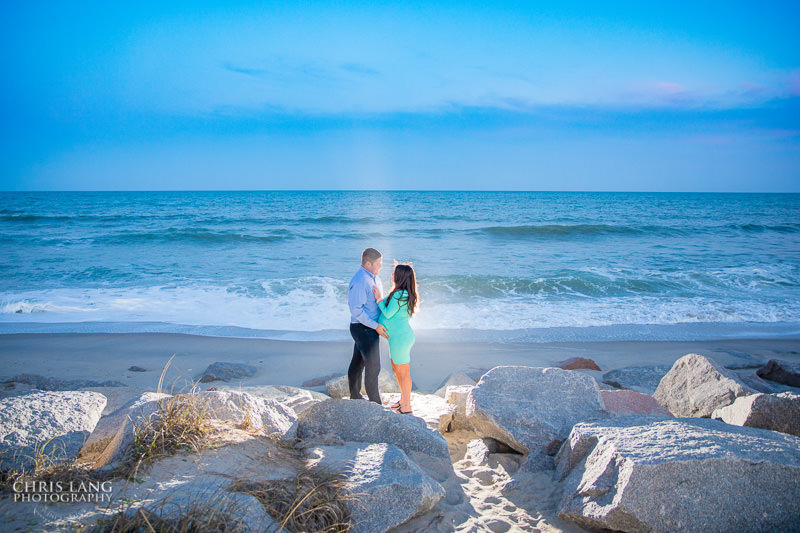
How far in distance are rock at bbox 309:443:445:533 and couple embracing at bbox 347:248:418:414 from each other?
1.79 metres

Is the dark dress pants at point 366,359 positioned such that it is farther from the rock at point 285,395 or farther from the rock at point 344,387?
the rock at point 344,387

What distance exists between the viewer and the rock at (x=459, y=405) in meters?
4.92

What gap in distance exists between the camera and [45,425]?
3119 mm

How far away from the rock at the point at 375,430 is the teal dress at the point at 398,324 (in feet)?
3.62

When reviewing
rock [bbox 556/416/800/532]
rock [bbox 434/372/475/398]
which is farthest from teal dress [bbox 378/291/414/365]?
rock [bbox 556/416/800/532]

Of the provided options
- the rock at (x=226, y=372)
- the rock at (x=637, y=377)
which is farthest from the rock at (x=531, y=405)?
the rock at (x=226, y=372)

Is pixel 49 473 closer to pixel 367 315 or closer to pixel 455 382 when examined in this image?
pixel 367 315

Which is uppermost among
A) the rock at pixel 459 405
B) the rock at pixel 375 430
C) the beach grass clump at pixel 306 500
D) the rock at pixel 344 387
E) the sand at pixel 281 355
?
the beach grass clump at pixel 306 500

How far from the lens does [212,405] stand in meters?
3.59

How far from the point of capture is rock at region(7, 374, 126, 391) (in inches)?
234

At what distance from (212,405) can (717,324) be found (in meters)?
10.7

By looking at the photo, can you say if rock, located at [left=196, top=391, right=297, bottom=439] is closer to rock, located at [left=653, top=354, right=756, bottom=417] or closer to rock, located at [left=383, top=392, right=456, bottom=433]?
rock, located at [left=383, top=392, right=456, bottom=433]

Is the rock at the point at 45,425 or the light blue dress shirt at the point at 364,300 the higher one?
the light blue dress shirt at the point at 364,300

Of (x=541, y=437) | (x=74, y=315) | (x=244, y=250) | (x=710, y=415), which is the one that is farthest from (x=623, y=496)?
(x=244, y=250)
